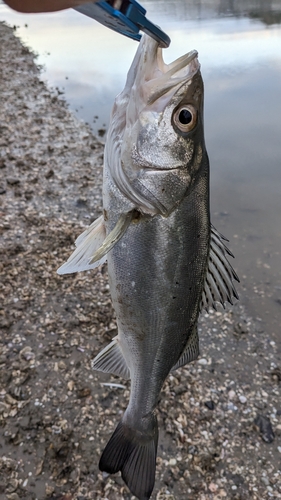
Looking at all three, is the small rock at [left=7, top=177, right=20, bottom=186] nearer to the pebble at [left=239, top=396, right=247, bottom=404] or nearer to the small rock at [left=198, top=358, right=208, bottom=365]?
the small rock at [left=198, top=358, right=208, bottom=365]

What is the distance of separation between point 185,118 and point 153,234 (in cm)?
51

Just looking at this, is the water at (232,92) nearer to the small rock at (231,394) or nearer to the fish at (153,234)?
the small rock at (231,394)

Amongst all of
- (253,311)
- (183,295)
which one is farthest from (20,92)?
(183,295)

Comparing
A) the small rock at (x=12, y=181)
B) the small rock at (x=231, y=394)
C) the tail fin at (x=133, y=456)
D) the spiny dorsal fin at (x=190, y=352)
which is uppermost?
the spiny dorsal fin at (x=190, y=352)

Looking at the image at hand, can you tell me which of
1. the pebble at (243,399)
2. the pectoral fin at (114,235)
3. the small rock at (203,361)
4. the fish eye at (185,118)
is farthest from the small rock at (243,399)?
the fish eye at (185,118)

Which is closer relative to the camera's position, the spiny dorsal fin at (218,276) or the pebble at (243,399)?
the spiny dorsal fin at (218,276)

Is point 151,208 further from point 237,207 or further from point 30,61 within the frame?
point 30,61

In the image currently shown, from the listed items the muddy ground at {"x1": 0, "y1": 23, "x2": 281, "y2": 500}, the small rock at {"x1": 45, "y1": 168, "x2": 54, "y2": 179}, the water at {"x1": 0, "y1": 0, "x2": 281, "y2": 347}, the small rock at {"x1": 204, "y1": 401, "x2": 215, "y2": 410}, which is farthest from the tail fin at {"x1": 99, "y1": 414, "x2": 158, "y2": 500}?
the small rock at {"x1": 45, "y1": 168, "x2": 54, "y2": 179}

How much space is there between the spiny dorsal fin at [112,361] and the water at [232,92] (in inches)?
102

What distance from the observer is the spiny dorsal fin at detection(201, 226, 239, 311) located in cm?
198

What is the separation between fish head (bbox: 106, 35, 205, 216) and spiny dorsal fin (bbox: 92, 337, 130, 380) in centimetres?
84

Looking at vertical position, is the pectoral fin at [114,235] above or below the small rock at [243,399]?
above

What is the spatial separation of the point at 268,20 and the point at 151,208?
68.9 feet

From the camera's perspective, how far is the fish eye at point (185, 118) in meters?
1.71
